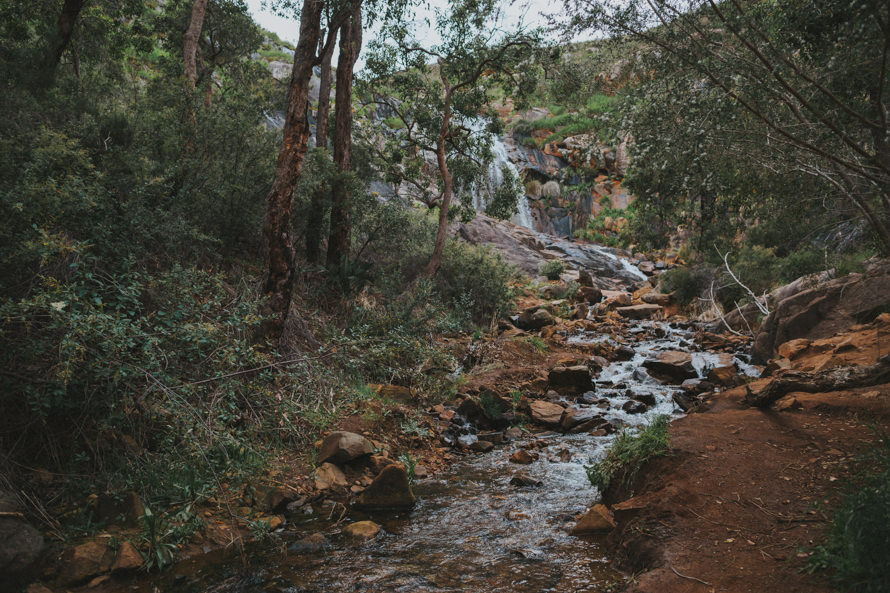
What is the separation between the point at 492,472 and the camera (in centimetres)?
572

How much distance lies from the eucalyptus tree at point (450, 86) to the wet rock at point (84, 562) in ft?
30.4

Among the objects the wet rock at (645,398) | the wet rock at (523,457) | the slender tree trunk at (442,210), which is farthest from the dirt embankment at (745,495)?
the slender tree trunk at (442,210)

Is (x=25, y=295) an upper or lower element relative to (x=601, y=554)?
upper

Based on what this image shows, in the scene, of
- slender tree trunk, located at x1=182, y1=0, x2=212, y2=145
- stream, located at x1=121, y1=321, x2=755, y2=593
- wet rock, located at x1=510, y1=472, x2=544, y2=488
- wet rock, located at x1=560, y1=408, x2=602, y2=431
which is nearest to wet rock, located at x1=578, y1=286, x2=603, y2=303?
wet rock, located at x1=560, y1=408, x2=602, y2=431

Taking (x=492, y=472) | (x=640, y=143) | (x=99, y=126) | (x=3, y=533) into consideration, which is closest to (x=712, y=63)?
(x=640, y=143)

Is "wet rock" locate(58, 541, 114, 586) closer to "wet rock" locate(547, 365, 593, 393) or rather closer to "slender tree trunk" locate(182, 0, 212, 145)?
"slender tree trunk" locate(182, 0, 212, 145)

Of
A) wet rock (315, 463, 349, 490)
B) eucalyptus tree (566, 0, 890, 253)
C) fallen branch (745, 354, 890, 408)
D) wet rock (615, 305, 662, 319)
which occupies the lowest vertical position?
wet rock (315, 463, 349, 490)

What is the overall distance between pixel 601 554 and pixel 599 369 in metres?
7.27

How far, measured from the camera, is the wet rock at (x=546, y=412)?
7.49 meters

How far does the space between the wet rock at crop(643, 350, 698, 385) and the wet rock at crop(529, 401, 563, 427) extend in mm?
3165

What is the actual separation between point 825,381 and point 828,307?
421 centimetres

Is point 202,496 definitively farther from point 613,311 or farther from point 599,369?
point 613,311

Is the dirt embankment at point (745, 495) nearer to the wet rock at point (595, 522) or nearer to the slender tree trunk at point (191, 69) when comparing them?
the wet rock at point (595, 522)

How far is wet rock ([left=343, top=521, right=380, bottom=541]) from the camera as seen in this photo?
4.07m
